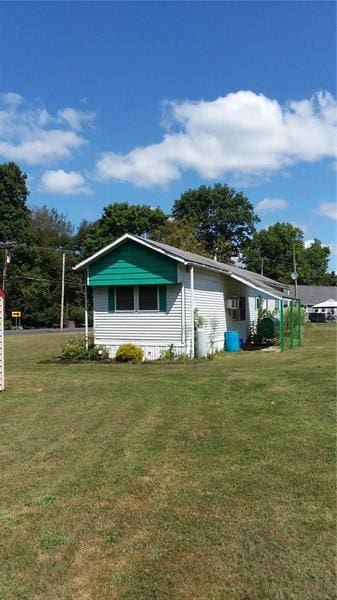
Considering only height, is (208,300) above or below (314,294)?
below

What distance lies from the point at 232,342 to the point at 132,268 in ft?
15.8

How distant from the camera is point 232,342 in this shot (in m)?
17.7

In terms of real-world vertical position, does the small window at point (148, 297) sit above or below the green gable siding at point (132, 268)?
below

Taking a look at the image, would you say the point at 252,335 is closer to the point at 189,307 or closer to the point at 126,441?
the point at 189,307

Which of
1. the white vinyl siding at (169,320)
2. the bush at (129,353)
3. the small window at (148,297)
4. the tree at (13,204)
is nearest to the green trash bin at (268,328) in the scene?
the white vinyl siding at (169,320)

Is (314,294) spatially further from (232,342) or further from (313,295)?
(232,342)

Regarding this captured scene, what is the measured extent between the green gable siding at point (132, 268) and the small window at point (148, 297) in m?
0.37

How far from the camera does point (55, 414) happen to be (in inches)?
287

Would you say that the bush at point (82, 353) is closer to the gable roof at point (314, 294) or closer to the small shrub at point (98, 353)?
the small shrub at point (98, 353)

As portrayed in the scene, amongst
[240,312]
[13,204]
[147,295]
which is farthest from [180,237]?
[13,204]

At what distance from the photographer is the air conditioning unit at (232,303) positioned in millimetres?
19016

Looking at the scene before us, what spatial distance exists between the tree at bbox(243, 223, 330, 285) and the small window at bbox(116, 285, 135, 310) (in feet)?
182

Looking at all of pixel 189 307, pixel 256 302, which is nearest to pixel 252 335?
pixel 256 302

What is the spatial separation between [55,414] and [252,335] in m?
14.1
